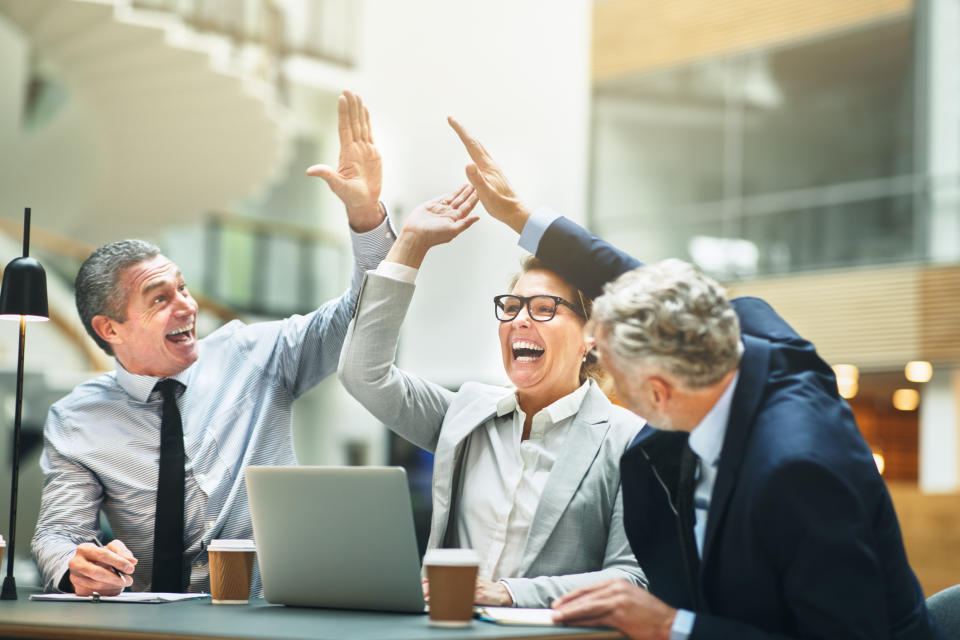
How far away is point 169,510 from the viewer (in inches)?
102

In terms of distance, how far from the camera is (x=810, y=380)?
1892 mm

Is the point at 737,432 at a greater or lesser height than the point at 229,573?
greater

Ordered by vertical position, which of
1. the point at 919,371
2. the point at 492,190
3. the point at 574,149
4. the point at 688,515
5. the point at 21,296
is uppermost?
the point at 574,149

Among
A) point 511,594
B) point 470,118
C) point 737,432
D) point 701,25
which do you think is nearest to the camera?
point 737,432

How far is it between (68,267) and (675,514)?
8.96m

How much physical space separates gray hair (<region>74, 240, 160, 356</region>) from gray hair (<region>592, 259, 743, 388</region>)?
136 cm

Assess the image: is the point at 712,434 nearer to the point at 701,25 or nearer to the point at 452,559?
the point at 452,559

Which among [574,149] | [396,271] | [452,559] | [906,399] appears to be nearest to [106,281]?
[396,271]

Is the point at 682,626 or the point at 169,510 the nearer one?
the point at 682,626

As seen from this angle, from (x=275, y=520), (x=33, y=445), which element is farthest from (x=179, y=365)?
(x=33, y=445)

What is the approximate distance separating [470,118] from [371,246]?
917 centimetres

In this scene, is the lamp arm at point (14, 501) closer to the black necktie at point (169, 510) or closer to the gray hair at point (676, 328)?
the black necktie at point (169, 510)

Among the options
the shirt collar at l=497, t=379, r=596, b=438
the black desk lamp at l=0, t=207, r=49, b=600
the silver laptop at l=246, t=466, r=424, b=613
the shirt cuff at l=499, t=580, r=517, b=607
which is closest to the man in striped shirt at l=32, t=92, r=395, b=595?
the black desk lamp at l=0, t=207, r=49, b=600

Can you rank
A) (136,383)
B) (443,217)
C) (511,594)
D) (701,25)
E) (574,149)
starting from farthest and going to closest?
Answer: (574,149) < (701,25) < (136,383) < (443,217) < (511,594)
